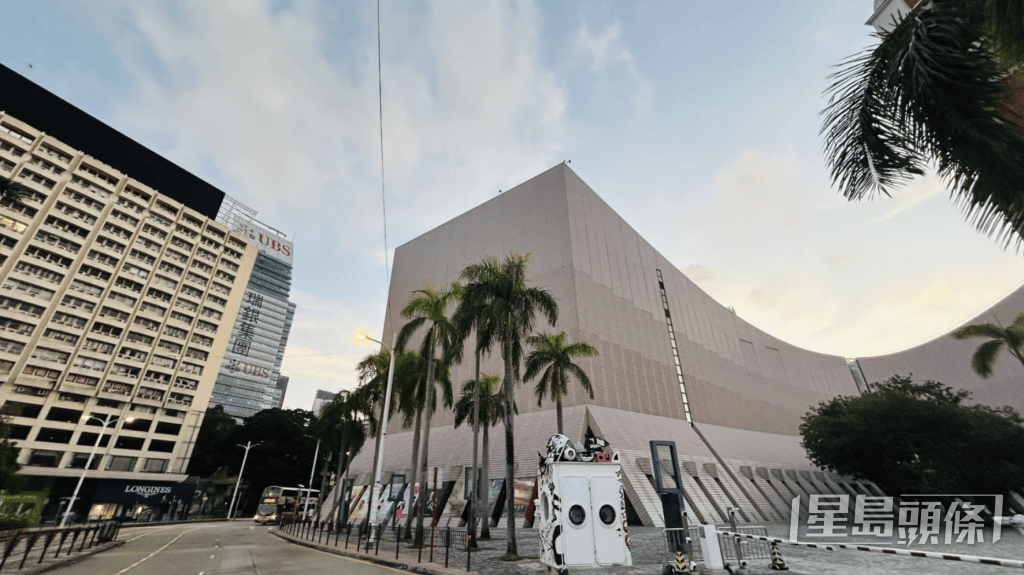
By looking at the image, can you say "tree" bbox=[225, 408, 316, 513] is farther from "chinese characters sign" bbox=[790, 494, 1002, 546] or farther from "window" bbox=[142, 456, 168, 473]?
"chinese characters sign" bbox=[790, 494, 1002, 546]

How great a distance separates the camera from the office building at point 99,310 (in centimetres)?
5009

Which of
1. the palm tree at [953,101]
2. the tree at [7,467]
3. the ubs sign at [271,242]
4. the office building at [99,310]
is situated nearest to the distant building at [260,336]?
the ubs sign at [271,242]

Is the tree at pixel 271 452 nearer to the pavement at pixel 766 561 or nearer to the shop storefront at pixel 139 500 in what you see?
the shop storefront at pixel 139 500

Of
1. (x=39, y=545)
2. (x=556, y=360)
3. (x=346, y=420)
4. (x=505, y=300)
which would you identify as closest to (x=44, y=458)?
(x=39, y=545)

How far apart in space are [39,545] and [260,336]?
142 meters

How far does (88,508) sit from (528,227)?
6665cm

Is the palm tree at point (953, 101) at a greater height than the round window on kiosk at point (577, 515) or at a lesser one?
greater

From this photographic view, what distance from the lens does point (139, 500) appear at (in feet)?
181

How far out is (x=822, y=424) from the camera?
115 ft

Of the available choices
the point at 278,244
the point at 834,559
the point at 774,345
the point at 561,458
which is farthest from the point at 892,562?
the point at 278,244

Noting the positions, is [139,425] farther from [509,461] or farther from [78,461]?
[509,461]

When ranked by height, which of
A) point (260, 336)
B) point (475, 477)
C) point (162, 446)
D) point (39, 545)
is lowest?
point (39, 545)

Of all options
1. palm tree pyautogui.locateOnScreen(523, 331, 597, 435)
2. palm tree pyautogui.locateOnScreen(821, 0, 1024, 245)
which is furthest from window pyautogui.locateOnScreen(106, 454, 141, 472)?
palm tree pyautogui.locateOnScreen(821, 0, 1024, 245)

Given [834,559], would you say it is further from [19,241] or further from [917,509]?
[19,241]
